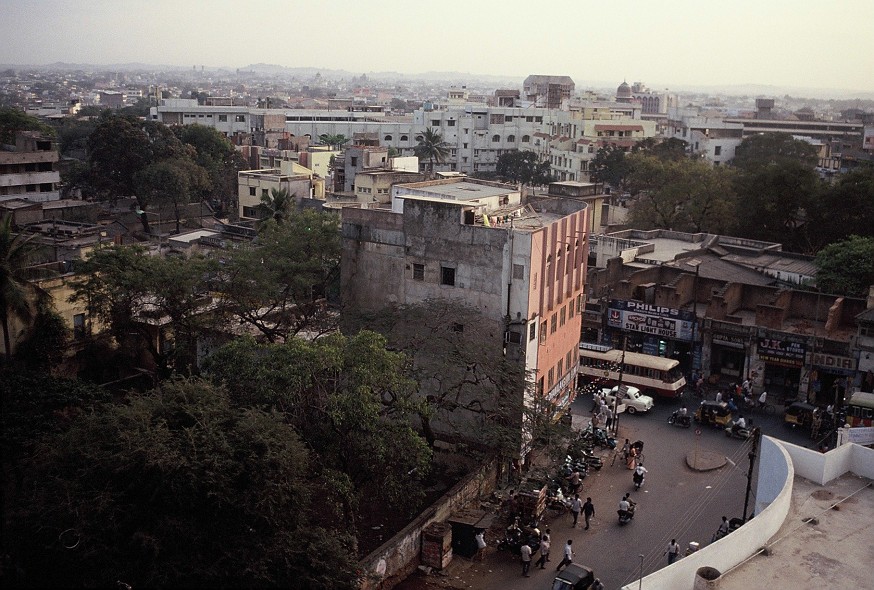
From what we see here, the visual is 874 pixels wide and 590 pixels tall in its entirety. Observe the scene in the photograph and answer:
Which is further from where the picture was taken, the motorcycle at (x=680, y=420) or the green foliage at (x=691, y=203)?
the green foliage at (x=691, y=203)

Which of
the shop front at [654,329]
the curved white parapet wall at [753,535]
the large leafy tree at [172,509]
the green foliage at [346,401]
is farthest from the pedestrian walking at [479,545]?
the shop front at [654,329]

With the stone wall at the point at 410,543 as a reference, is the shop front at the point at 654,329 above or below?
above

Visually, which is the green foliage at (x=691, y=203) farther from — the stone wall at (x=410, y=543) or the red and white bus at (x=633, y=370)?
the stone wall at (x=410, y=543)

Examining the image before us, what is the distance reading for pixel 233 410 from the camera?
1747 cm

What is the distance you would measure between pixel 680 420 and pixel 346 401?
583 inches

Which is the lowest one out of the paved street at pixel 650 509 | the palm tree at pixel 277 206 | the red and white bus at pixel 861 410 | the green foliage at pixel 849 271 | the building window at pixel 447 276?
the paved street at pixel 650 509

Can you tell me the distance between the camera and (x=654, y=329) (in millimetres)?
34656

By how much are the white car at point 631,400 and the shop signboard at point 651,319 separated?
415cm

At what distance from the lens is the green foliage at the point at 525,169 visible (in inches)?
3369

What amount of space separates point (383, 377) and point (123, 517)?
22.5 ft

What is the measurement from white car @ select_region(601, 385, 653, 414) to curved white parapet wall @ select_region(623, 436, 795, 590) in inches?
496

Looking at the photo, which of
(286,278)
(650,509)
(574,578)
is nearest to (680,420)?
(650,509)

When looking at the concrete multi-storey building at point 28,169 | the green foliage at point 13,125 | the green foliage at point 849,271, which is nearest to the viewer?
the green foliage at point 849,271

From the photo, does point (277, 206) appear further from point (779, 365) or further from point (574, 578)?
point (574, 578)
